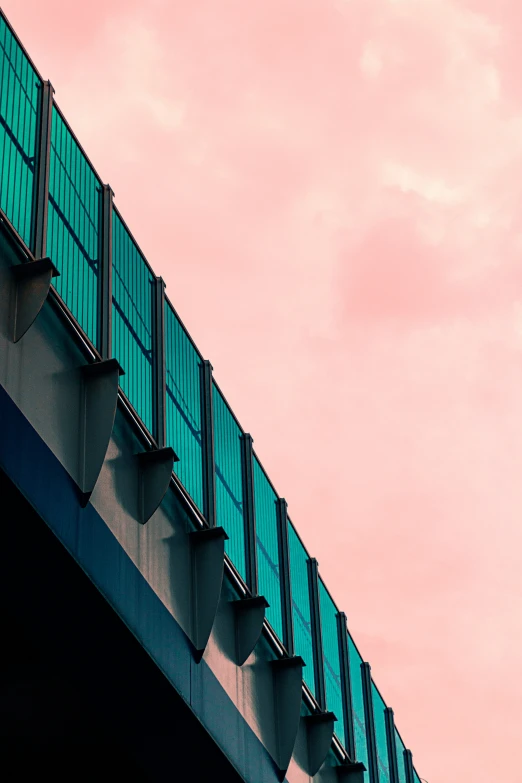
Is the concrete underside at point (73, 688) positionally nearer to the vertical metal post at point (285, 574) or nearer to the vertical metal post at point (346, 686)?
the vertical metal post at point (285, 574)

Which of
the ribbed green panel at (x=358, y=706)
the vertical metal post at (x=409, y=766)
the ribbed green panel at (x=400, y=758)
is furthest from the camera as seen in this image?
the vertical metal post at (x=409, y=766)

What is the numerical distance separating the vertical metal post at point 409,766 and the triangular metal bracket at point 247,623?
15.3 metres

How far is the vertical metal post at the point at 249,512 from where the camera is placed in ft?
55.8

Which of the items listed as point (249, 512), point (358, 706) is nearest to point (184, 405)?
point (249, 512)

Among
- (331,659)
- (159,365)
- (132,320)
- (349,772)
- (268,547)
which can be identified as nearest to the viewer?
(132,320)

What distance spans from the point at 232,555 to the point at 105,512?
447 centimetres

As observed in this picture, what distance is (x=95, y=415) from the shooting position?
40.3 feet

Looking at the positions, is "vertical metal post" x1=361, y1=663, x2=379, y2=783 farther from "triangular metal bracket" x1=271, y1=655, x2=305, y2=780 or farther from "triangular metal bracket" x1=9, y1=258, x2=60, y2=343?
"triangular metal bracket" x1=9, y1=258, x2=60, y2=343

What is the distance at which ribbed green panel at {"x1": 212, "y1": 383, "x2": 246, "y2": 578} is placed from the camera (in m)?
16.6

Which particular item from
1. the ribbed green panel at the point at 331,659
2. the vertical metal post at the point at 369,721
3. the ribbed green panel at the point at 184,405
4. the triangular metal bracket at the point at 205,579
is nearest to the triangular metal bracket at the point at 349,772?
→ the ribbed green panel at the point at 331,659

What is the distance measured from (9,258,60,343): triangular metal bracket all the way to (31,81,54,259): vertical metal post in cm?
33

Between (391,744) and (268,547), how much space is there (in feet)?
35.5

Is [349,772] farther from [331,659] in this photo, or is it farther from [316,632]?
[316,632]

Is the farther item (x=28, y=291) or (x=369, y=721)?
(x=369, y=721)
